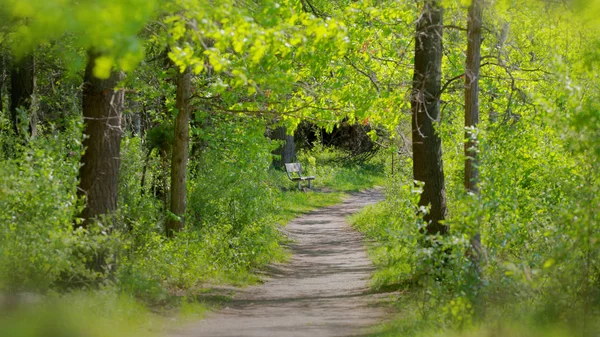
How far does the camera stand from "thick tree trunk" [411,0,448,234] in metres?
14.5

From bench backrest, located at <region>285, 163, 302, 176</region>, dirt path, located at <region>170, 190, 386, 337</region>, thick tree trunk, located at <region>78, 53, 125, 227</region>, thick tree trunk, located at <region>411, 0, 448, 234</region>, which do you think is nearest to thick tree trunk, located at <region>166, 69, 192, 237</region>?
dirt path, located at <region>170, 190, 386, 337</region>

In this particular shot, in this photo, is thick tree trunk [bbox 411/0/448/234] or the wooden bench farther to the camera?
the wooden bench

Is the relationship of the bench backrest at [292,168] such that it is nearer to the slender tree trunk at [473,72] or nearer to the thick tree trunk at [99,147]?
the slender tree trunk at [473,72]

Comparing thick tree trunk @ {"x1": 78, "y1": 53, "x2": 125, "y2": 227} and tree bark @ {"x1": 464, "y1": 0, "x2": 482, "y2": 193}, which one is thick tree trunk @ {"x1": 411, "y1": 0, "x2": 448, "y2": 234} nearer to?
tree bark @ {"x1": 464, "y1": 0, "x2": 482, "y2": 193}

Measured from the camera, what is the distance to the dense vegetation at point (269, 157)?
32.1 feet

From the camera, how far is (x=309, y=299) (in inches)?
602

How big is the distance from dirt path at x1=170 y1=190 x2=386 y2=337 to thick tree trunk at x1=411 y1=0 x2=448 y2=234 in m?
1.99

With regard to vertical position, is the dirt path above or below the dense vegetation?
below

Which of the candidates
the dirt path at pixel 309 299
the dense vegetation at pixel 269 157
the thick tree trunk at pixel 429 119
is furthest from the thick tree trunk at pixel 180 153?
the thick tree trunk at pixel 429 119

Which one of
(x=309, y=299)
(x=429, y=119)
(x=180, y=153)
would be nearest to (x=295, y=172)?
(x=180, y=153)

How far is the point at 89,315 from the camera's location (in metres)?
9.77

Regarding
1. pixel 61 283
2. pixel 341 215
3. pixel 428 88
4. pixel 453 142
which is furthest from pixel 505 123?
pixel 341 215

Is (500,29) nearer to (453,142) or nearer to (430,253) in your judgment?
(453,142)

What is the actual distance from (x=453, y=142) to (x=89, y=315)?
31.9 feet
